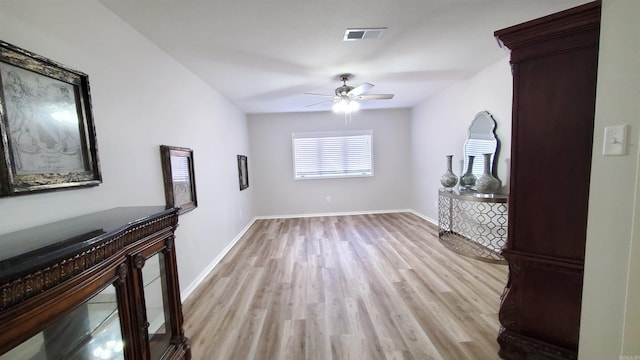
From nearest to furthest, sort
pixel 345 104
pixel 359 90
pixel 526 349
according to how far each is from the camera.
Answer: pixel 526 349
pixel 359 90
pixel 345 104

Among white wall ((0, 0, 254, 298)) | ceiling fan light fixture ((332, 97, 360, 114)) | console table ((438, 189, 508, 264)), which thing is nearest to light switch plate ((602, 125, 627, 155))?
console table ((438, 189, 508, 264))

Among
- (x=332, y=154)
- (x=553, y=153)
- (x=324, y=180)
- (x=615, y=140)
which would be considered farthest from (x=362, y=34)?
(x=324, y=180)

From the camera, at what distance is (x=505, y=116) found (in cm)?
289

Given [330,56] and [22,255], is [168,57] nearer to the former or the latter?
[330,56]

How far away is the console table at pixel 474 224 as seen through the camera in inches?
116

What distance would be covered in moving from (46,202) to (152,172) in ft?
2.70

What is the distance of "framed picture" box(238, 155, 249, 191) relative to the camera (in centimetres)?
445

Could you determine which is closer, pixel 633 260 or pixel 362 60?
pixel 633 260

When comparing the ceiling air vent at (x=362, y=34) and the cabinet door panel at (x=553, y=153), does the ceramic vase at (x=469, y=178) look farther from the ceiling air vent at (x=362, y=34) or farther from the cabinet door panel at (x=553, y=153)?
the ceiling air vent at (x=362, y=34)

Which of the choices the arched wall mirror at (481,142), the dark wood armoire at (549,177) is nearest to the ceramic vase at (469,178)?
the arched wall mirror at (481,142)

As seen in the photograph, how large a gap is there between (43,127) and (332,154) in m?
4.67

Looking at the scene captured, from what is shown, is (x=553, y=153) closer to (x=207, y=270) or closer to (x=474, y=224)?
(x=474, y=224)

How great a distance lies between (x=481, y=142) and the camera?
3.27 meters

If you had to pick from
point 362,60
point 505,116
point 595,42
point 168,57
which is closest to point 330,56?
point 362,60
